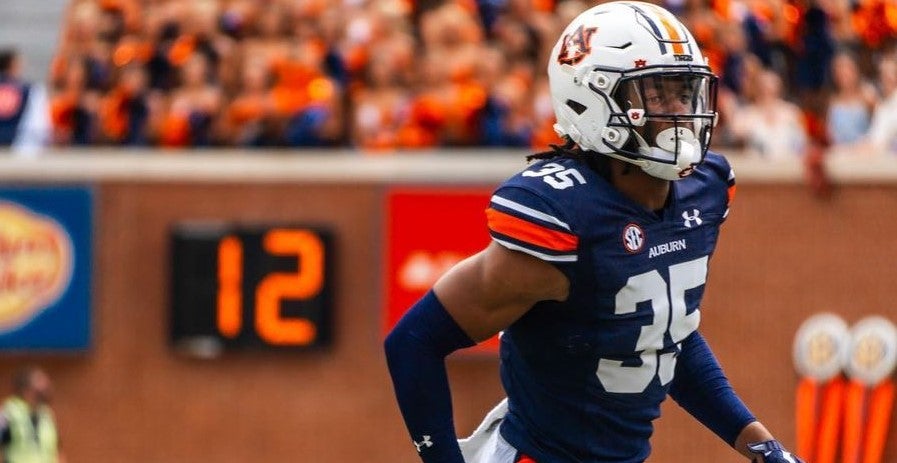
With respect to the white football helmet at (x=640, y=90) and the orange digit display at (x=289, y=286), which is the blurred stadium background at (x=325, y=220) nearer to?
the orange digit display at (x=289, y=286)

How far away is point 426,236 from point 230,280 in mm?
1187

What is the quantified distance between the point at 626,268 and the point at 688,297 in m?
0.24

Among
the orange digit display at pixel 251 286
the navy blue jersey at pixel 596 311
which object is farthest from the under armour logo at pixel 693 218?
the orange digit display at pixel 251 286

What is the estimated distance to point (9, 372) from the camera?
35.1 ft

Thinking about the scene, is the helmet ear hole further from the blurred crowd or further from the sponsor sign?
the sponsor sign

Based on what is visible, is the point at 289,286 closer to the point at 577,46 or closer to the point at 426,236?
the point at 426,236

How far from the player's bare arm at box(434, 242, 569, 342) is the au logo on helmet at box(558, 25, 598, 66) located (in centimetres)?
48

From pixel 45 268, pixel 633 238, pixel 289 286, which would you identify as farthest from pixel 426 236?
pixel 633 238

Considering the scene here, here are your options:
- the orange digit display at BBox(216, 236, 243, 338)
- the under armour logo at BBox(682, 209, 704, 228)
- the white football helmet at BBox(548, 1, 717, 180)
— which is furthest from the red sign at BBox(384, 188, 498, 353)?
the white football helmet at BBox(548, 1, 717, 180)

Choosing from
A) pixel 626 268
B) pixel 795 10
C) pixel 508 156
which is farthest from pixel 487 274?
pixel 795 10

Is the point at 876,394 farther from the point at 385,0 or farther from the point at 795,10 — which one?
the point at 385,0

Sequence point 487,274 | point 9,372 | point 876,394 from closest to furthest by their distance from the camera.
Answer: point 487,274 < point 876,394 < point 9,372

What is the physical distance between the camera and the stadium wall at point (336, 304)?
1019 centimetres

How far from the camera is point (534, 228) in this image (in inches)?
137
